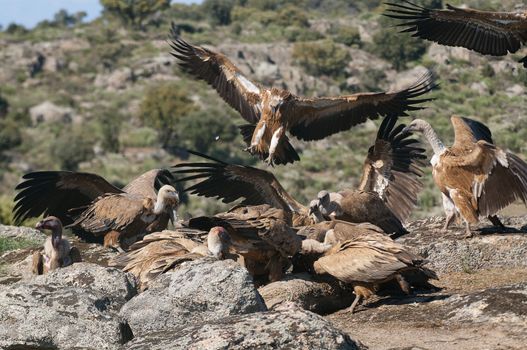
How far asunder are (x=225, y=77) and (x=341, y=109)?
2.03m

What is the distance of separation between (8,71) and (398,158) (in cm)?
6508

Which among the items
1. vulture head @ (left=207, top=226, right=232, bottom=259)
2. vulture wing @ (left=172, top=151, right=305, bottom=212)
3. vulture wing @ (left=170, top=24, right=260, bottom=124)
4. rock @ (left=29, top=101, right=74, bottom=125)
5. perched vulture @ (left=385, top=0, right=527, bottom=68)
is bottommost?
rock @ (left=29, top=101, right=74, bottom=125)

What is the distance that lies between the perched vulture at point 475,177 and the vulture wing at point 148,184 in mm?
3642

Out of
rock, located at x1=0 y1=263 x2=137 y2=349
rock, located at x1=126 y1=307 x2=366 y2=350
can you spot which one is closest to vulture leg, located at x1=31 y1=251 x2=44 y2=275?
rock, located at x1=0 y1=263 x2=137 y2=349

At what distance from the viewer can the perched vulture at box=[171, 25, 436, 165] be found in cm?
1459

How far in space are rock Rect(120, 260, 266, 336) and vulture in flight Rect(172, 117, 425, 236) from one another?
3.69 metres

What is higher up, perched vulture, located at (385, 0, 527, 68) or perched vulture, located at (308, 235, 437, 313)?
perched vulture, located at (385, 0, 527, 68)

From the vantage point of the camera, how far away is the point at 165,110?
60.7 m

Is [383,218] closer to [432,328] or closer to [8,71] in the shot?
[432,328]

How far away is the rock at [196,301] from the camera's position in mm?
6965

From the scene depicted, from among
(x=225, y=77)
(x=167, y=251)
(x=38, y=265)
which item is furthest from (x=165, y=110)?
(x=167, y=251)

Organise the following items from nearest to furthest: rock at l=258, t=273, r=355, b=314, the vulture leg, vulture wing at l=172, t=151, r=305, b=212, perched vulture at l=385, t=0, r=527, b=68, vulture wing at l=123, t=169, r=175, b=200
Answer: rock at l=258, t=273, r=355, b=314
the vulture leg
vulture wing at l=172, t=151, r=305, b=212
vulture wing at l=123, t=169, r=175, b=200
perched vulture at l=385, t=0, r=527, b=68

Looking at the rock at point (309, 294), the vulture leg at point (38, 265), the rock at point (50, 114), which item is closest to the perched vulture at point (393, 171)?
the rock at point (309, 294)

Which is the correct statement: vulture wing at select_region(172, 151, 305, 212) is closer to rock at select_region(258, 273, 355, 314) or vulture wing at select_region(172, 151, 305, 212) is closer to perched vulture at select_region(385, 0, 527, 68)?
rock at select_region(258, 273, 355, 314)
